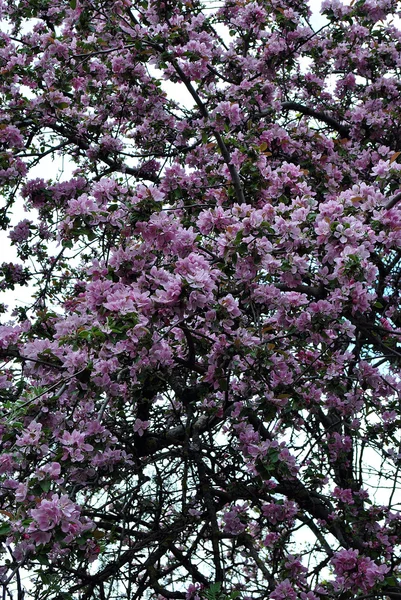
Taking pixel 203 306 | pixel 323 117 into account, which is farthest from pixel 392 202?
pixel 323 117

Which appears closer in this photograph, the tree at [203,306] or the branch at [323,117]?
the tree at [203,306]

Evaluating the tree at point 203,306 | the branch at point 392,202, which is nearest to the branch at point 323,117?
the tree at point 203,306

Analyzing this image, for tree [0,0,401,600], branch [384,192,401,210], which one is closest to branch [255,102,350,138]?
tree [0,0,401,600]

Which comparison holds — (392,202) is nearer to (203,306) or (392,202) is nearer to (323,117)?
(203,306)

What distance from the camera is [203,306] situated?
96.3 inches

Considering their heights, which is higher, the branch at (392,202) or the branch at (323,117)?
the branch at (323,117)

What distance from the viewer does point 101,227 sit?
2916mm

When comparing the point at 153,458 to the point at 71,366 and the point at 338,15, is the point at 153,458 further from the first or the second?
the point at 338,15

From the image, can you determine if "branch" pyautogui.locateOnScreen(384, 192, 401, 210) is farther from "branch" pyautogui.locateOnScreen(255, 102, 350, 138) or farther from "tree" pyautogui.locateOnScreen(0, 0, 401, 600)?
"branch" pyautogui.locateOnScreen(255, 102, 350, 138)

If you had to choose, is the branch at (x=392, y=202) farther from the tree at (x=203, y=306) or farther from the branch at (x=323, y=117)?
the branch at (x=323, y=117)

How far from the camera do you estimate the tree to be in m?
2.51

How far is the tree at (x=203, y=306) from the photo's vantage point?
2510 mm

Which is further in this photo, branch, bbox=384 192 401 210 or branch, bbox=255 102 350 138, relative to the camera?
branch, bbox=255 102 350 138

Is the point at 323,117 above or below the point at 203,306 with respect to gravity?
above
